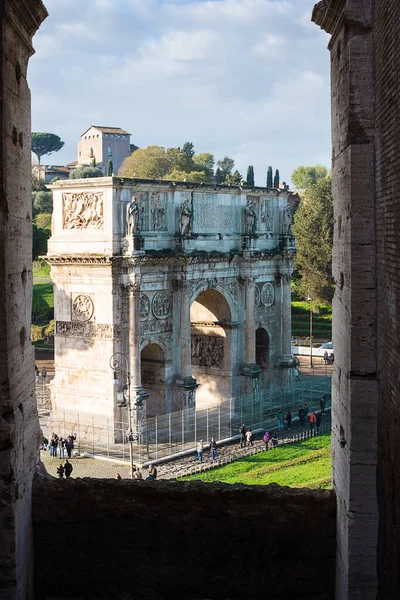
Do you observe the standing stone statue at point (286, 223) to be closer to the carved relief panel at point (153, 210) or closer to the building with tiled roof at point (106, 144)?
the carved relief panel at point (153, 210)

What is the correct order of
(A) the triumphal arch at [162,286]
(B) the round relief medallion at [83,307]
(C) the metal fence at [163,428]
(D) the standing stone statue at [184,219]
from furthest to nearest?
(D) the standing stone statue at [184,219] < (B) the round relief medallion at [83,307] < (A) the triumphal arch at [162,286] < (C) the metal fence at [163,428]

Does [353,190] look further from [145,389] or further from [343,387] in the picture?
[145,389]

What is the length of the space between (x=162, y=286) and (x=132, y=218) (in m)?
3.50

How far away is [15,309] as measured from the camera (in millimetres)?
9945

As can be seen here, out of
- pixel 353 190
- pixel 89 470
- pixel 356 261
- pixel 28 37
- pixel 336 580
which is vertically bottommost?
pixel 89 470

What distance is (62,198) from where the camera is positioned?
3453cm

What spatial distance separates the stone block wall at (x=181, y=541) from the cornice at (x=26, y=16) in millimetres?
4860

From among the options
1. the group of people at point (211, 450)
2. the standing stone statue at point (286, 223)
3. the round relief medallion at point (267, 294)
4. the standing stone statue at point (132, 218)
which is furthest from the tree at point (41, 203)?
the group of people at point (211, 450)

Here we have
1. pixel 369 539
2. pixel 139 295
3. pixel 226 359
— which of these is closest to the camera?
pixel 369 539

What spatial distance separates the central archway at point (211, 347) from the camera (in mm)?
39938

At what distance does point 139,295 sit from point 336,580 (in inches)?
962

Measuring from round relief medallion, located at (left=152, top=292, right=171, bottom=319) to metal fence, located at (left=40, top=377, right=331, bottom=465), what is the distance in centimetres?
369

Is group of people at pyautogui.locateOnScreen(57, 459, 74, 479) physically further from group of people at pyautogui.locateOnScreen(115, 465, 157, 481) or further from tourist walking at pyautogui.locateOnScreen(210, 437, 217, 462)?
tourist walking at pyautogui.locateOnScreen(210, 437, 217, 462)

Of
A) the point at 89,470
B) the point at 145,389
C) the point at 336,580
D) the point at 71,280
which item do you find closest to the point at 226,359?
the point at 145,389
